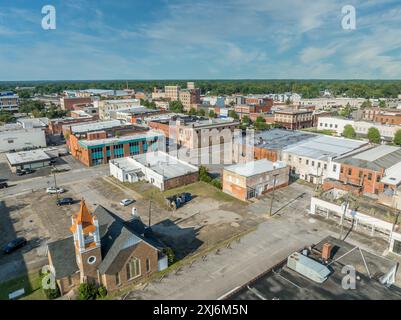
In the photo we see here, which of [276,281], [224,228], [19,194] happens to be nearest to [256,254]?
[224,228]

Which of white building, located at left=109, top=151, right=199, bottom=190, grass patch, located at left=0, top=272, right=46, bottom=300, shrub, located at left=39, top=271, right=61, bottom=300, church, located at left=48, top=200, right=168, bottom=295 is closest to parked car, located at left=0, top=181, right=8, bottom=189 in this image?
white building, located at left=109, top=151, right=199, bottom=190

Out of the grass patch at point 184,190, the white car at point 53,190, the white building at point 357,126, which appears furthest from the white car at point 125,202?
the white building at point 357,126

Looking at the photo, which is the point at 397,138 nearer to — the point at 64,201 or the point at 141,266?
the point at 141,266

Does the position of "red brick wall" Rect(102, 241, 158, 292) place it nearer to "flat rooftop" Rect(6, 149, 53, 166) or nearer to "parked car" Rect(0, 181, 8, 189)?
"parked car" Rect(0, 181, 8, 189)

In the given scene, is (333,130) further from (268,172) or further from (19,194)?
(19,194)

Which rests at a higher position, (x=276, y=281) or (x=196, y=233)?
(x=276, y=281)
